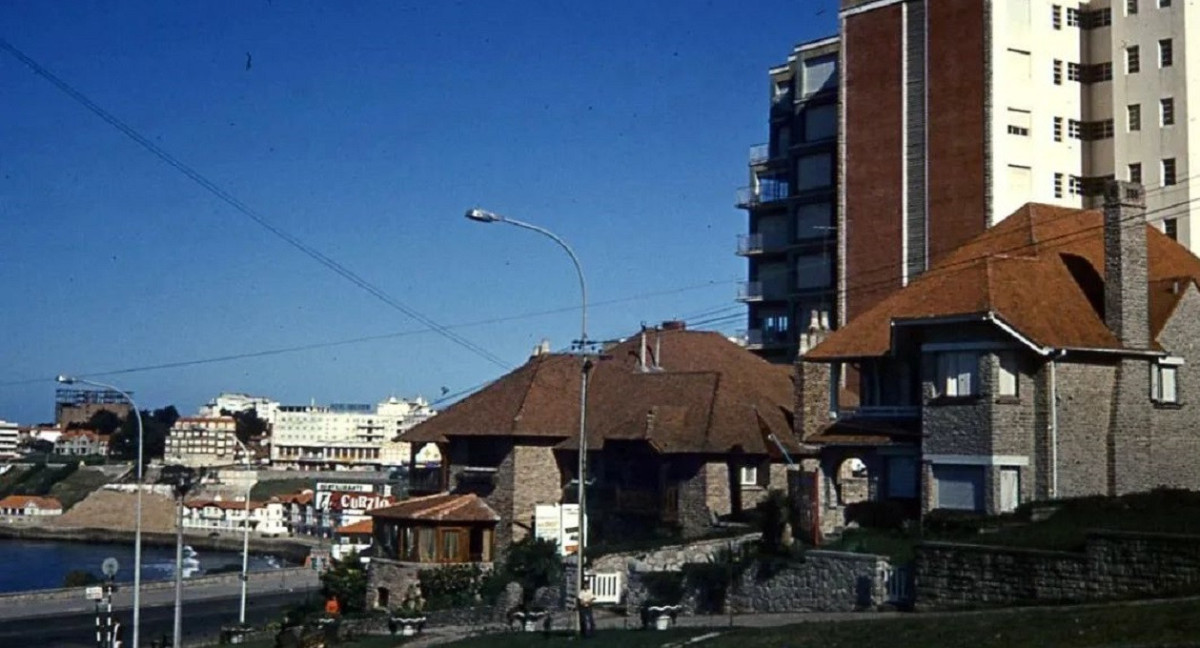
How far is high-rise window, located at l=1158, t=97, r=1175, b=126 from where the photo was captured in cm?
6806

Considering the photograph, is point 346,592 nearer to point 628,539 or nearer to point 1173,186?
point 628,539

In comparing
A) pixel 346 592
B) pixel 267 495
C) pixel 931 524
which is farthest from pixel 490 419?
pixel 267 495

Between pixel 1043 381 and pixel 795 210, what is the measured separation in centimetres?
4315

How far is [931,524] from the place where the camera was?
36.3 meters

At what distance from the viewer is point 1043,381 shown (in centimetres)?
3759

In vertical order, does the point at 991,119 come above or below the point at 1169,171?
above

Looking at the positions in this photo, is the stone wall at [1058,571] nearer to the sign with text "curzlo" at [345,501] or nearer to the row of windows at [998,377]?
the row of windows at [998,377]

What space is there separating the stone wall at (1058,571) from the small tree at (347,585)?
29.4 m

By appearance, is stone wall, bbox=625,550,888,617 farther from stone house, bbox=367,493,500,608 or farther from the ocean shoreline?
the ocean shoreline

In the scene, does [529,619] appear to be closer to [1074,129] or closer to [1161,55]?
[1074,129]

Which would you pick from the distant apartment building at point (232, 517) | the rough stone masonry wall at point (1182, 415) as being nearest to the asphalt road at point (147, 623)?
the rough stone masonry wall at point (1182, 415)

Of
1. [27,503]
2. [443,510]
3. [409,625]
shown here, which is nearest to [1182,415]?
[409,625]

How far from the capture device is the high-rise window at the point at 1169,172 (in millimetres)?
67750

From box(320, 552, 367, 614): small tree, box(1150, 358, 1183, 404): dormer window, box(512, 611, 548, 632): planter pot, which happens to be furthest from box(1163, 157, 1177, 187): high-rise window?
box(512, 611, 548, 632): planter pot
